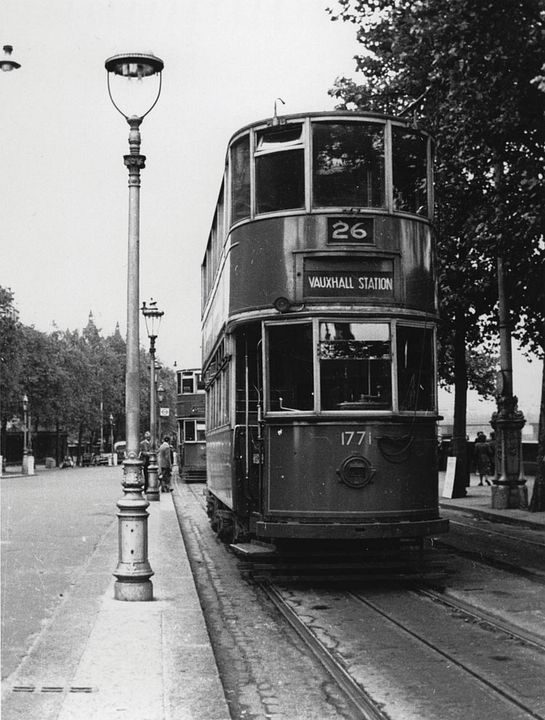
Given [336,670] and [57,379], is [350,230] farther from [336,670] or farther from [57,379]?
[57,379]

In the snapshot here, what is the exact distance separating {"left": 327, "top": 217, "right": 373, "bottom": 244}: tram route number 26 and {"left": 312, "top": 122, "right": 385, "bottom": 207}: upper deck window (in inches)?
8.2

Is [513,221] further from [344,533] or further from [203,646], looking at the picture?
[203,646]

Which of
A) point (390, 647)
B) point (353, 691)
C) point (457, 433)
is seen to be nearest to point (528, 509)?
point (457, 433)

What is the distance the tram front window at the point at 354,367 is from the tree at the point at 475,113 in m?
6.20

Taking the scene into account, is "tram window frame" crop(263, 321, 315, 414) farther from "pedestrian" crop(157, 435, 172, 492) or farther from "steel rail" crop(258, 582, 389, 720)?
"pedestrian" crop(157, 435, 172, 492)

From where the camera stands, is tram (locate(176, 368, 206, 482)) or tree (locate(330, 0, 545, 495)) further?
tram (locate(176, 368, 206, 482))

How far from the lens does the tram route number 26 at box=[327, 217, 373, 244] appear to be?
37.4 feet

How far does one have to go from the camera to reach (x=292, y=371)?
36.9 feet

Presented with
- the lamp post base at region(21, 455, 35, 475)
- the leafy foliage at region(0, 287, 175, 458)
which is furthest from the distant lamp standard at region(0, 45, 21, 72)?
the lamp post base at region(21, 455, 35, 475)

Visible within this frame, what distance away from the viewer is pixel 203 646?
7914 millimetres

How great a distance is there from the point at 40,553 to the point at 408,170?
8025mm

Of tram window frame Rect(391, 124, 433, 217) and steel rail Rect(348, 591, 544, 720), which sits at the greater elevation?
tram window frame Rect(391, 124, 433, 217)

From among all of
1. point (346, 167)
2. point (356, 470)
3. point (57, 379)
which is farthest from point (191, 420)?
point (57, 379)

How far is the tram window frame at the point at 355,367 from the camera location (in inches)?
435
